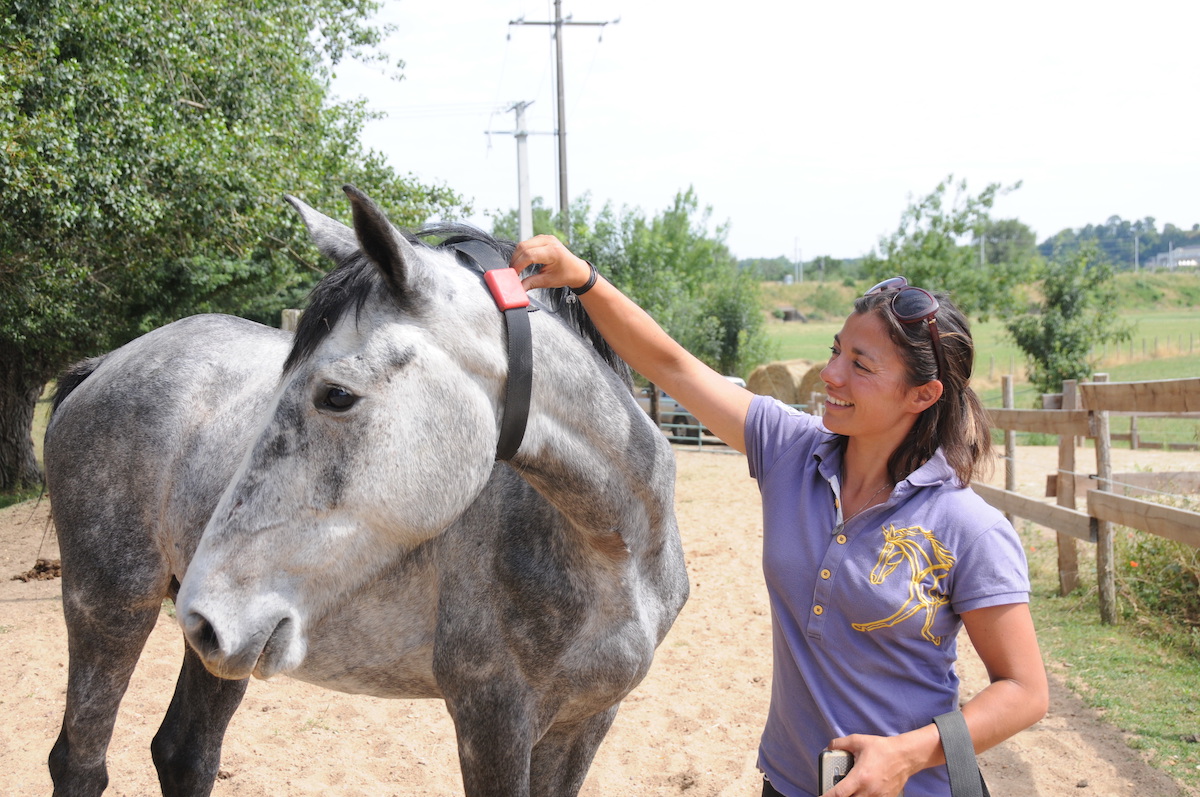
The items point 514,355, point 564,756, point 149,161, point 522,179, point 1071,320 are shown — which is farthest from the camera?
point 1071,320

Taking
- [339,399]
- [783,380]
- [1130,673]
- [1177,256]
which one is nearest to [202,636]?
[339,399]

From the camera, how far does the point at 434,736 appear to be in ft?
14.0

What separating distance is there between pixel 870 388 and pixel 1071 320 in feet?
72.2

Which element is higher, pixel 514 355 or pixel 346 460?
pixel 514 355

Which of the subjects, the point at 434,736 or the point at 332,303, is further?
the point at 434,736

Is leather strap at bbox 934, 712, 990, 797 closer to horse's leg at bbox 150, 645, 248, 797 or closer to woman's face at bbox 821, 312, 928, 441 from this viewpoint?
woman's face at bbox 821, 312, 928, 441

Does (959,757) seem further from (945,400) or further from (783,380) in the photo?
(783,380)

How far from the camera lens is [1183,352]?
31.7m

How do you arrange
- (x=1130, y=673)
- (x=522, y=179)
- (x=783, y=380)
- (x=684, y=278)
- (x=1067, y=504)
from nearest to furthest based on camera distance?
1. (x=1130, y=673)
2. (x=1067, y=504)
3. (x=522, y=179)
4. (x=783, y=380)
5. (x=684, y=278)

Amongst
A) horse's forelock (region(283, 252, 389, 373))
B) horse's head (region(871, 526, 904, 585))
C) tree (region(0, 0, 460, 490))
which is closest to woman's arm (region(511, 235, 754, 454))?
horse's forelock (region(283, 252, 389, 373))

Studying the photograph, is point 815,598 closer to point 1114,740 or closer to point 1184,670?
point 1114,740

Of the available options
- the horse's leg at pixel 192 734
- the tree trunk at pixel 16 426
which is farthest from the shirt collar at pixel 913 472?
the tree trunk at pixel 16 426

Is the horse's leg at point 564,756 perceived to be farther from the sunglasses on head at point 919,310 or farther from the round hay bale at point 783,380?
the round hay bale at point 783,380

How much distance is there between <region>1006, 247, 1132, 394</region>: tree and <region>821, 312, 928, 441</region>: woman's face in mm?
21108
